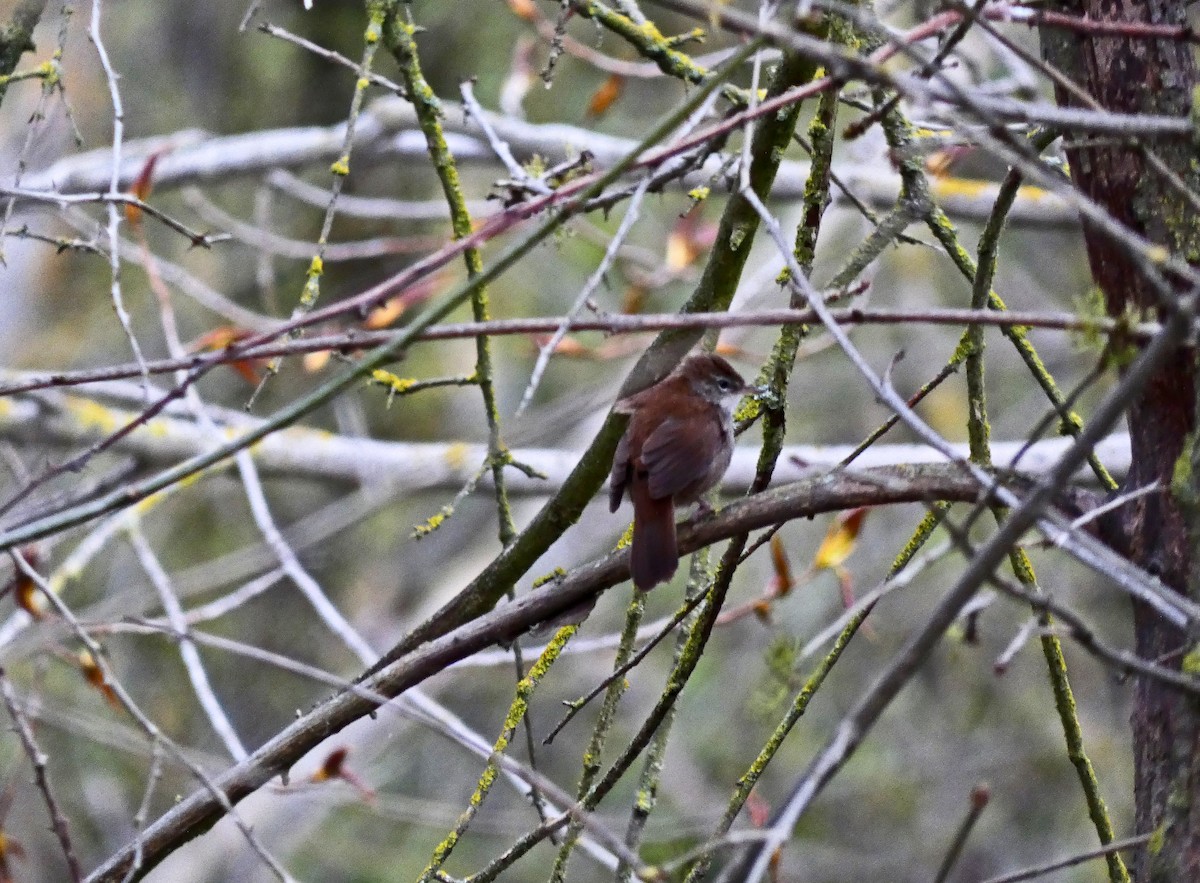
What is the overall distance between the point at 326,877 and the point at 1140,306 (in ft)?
25.4

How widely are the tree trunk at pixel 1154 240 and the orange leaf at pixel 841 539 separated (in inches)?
43.9


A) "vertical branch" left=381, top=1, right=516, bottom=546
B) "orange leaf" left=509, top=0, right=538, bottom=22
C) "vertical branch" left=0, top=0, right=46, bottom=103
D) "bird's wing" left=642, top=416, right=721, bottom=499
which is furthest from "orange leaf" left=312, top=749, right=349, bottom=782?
"orange leaf" left=509, top=0, right=538, bottom=22

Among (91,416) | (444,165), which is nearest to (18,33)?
(444,165)

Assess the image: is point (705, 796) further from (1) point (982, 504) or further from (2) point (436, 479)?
(1) point (982, 504)

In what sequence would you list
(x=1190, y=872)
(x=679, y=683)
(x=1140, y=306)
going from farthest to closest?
(x=679, y=683), (x=1140, y=306), (x=1190, y=872)

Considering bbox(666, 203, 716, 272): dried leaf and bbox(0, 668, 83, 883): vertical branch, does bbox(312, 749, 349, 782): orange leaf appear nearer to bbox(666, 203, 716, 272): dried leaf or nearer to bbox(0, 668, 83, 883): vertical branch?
bbox(0, 668, 83, 883): vertical branch

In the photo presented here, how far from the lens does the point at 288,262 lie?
980 centimetres

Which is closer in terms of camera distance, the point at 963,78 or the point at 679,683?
the point at 679,683

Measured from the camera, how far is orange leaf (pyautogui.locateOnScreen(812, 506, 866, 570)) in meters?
3.08

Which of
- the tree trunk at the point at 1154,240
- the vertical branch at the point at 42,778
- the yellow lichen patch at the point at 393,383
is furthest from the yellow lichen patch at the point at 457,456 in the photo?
the tree trunk at the point at 1154,240

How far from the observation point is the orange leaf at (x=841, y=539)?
121 inches

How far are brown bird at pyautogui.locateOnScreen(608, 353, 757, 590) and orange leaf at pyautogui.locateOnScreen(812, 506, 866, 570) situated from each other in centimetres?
33

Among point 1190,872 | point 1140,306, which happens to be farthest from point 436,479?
point 1190,872

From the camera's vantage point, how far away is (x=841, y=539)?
3.21 m
